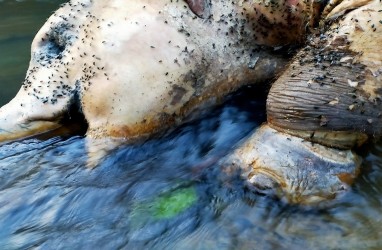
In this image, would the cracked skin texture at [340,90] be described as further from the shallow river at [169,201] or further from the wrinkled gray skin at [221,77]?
the shallow river at [169,201]

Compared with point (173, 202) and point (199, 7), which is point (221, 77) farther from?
point (173, 202)

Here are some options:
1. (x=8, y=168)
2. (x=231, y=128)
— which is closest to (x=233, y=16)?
(x=231, y=128)

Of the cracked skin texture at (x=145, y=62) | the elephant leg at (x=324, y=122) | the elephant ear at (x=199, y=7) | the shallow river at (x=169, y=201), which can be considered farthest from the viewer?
the elephant ear at (x=199, y=7)

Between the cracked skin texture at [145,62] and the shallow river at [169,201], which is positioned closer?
the shallow river at [169,201]

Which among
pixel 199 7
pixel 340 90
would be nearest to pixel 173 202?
pixel 340 90

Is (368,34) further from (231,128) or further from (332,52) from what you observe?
(231,128)

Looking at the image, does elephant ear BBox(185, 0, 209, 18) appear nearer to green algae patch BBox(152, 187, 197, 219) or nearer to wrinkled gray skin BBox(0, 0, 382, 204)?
wrinkled gray skin BBox(0, 0, 382, 204)

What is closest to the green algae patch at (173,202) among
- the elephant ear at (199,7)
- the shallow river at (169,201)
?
the shallow river at (169,201)
